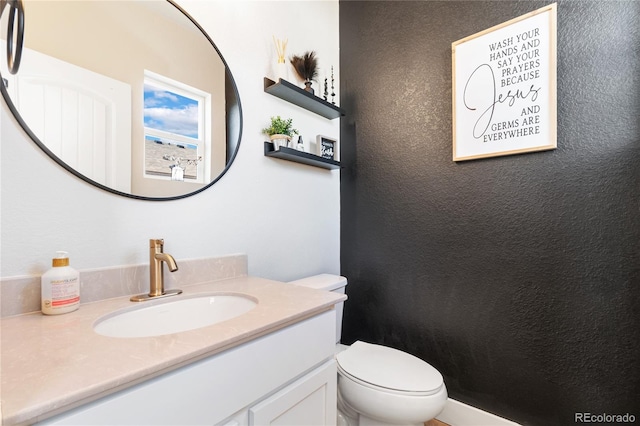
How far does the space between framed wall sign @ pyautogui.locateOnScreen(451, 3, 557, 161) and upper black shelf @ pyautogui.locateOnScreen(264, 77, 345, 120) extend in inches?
27.3

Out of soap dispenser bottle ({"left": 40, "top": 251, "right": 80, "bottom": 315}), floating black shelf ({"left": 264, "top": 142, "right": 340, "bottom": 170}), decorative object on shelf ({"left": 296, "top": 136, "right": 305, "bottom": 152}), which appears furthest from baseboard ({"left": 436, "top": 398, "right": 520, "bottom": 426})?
soap dispenser bottle ({"left": 40, "top": 251, "right": 80, "bottom": 315})

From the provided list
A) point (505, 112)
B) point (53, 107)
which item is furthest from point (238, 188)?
point (505, 112)

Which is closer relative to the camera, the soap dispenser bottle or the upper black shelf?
the soap dispenser bottle

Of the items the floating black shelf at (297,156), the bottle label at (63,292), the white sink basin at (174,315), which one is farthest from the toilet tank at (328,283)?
the bottle label at (63,292)

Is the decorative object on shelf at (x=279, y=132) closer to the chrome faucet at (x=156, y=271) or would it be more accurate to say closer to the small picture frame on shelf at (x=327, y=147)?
the small picture frame on shelf at (x=327, y=147)

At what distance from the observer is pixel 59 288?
29.3 inches

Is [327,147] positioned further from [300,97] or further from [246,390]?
[246,390]

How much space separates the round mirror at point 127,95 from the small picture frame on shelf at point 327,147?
518 millimetres

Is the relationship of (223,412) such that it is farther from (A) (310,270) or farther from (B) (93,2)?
(B) (93,2)

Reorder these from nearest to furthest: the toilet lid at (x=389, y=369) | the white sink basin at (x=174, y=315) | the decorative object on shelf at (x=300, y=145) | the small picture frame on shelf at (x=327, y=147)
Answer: the white sink basin at (x=174, y=315)
the toilet lid at (x=389, y=369)
the decorative object on shelf at (x=300, y=145)
the small picture frame on shelf at (x=327, y=147)

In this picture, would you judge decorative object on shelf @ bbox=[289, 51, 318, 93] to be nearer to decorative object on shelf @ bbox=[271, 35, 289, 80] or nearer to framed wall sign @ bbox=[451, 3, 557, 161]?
decorative object on shelf @ bbox=[271, 35, 289, 80]

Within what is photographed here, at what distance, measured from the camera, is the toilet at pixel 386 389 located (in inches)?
40.3

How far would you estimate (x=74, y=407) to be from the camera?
17.1 inches

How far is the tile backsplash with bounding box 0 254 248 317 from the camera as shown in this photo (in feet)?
2.46
